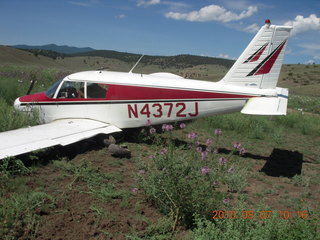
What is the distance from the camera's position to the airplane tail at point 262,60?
7383 mm

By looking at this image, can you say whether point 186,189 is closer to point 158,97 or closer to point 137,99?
point 158,97

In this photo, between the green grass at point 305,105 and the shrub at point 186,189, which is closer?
the shrub at point 186,189

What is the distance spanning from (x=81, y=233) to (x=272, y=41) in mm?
6354

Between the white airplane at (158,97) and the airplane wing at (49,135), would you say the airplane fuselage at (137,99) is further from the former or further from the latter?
the airplane wing at (49,135)

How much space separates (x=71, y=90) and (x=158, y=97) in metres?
2.49

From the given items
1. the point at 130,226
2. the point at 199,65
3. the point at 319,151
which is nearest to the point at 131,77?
the point at 130,226

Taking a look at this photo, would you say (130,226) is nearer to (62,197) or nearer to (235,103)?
(62,197)

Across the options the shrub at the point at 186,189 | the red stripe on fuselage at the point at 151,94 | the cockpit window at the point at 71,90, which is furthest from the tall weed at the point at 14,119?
the shrub at the point at 186,189

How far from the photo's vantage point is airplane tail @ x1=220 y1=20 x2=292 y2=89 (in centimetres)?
738

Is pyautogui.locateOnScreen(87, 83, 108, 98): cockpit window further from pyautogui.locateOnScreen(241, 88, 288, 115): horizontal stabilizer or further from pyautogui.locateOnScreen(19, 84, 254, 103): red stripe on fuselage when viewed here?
pyautogui.locateOnScreen(241, 88, 288, 115): horizontal stabilizer

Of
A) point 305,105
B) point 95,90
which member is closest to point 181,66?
point 305,105

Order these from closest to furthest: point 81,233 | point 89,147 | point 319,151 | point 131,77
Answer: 1. point 81,233
2. point 89,147
3. point 131,77
4. point 319,151

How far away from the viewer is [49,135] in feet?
20.8

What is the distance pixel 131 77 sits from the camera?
8.05m
